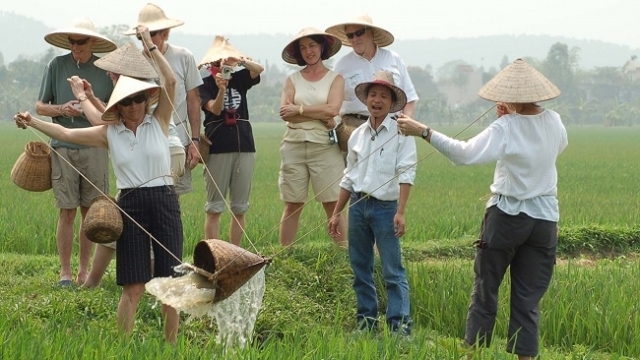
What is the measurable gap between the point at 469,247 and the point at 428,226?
35.0 inches

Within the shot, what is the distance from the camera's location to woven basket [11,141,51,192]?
20.6ft

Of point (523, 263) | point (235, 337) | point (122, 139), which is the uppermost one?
point (122, 139)

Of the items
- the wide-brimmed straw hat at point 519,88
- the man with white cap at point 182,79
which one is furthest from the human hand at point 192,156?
the wide-brimmed straw hat at point 519,88

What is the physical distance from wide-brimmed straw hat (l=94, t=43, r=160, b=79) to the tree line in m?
77.3

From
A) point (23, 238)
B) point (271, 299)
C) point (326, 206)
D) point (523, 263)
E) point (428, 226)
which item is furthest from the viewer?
point (428, 226)

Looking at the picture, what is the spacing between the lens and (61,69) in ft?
20.5

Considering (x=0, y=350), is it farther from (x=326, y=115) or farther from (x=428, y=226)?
(x=428, y=226)

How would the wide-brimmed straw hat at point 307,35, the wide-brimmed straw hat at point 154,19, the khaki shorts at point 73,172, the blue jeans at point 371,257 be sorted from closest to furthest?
1. the blue jeans at point 371,257
2. the wide-brimmed straw hat at point 154,19
3. the khaki shorts at point 73,172
4. the wide-brimmed straw hat at point 307,35

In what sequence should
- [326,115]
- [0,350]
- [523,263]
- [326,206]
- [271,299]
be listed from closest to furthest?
[0,350] → [523,263] → [271,299] → [326,115] → [326,206]

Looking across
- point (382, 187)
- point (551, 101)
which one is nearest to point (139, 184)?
point (382, 187)

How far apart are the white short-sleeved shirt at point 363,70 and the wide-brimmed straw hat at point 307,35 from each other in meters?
0.10

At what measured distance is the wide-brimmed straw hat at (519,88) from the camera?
465 centimetres

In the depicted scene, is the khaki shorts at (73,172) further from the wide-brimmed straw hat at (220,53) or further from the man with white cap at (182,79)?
the wide-brimmed straw hat at (220,53)

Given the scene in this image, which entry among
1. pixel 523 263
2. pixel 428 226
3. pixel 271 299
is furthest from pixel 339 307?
pixel 428 226
